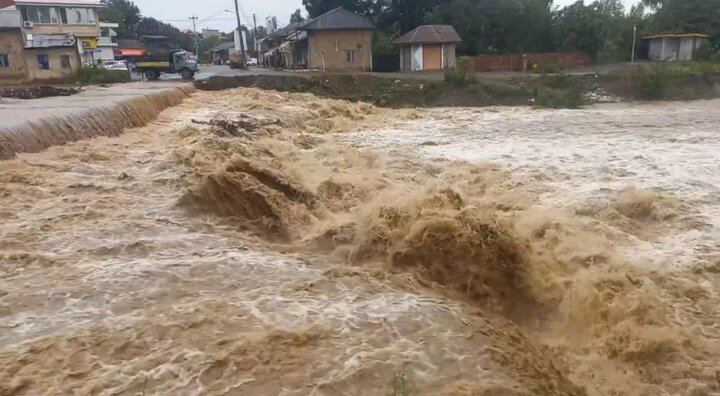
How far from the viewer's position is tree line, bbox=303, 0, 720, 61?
3447 cm

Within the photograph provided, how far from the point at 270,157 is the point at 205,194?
373cm

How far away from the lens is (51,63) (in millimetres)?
33406

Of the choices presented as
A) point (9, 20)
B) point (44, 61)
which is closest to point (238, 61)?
point (44, 61)

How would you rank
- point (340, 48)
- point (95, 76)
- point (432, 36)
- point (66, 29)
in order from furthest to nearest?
point (66, 29) < point (340, 48) < point (432, 36) < point (95, 76)

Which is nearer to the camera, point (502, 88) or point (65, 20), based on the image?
point (502, 88)

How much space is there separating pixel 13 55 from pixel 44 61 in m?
1.52

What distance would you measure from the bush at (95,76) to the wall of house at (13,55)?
16.3ft

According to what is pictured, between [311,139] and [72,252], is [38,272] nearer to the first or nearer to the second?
[72,252]

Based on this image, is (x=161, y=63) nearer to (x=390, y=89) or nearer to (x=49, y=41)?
(x=49, y=41)

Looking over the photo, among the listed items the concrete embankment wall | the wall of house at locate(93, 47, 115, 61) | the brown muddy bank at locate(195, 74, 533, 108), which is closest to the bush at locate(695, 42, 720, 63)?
the brown muddy bank at locate(195, 74, 533, 108)

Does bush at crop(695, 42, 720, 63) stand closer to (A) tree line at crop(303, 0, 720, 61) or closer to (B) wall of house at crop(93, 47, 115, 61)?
(A) tree line at crop(303, 0, 720, 61)

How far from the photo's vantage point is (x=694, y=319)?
4891 mm

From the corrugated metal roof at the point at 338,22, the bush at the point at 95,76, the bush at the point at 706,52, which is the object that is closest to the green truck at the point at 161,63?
the bush at the point at 95,76

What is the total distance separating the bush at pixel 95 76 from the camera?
92.0 ft
